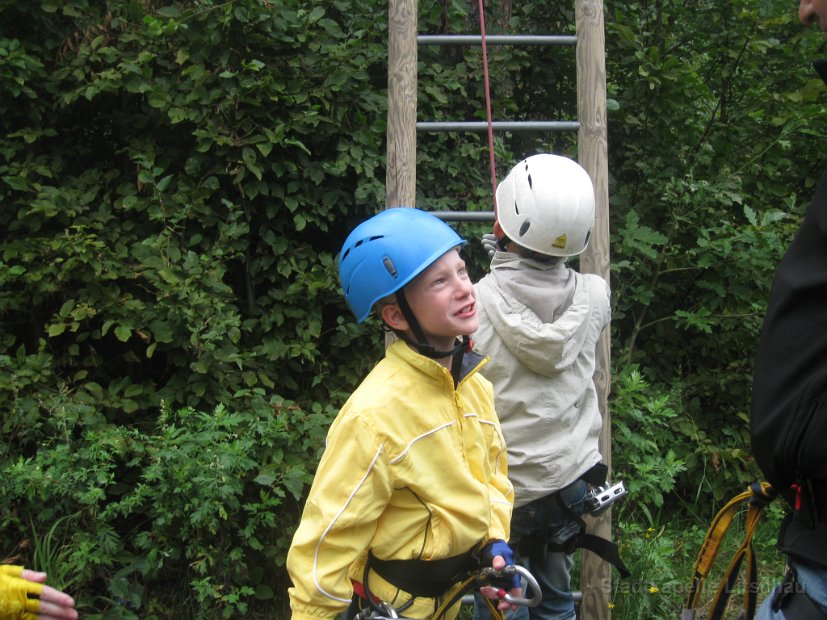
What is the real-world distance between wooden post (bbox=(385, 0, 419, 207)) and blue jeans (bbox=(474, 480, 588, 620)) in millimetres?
1499

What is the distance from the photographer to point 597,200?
12.8 feet

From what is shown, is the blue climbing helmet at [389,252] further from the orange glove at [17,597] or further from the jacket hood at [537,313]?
the orange glove at [17,597]

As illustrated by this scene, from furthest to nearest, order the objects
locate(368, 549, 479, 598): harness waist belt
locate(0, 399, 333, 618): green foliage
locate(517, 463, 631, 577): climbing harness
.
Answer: locate(0, 399, 333, 618): green foliage, locate(517, 463, 631, 577): climbing harness, locate(368, 549, 479, 598): harness waist belt

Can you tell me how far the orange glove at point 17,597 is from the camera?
6.98 feet

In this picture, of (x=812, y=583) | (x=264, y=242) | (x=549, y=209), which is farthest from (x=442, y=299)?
(x=264, y=242)

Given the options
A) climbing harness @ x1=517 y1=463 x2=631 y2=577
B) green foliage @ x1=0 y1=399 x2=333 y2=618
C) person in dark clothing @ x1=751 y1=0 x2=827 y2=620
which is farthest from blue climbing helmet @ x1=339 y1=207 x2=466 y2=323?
green foliage @ x1=0 y1=399 x2=333 y2=618

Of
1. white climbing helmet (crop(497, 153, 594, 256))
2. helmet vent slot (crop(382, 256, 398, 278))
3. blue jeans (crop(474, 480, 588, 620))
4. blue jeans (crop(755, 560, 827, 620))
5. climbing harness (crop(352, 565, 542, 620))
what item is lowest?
blue jeans (crop(474, 480, 588, 620))

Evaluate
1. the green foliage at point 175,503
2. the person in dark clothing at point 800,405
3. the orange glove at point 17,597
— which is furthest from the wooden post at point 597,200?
the orange glove at point 17,597

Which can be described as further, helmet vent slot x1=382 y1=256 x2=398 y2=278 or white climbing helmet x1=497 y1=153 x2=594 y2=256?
white climbing helmet x1=497 y1=153 x2=594 y2=256

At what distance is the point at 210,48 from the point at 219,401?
172 centimetres

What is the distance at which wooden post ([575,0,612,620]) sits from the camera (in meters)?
3.86

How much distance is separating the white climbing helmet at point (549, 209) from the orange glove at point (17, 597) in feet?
5.88

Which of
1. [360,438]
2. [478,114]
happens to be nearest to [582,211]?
[360,438]

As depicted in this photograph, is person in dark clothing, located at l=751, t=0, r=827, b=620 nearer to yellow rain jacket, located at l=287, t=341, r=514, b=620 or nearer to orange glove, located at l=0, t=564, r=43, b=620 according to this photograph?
yellow rain jacket, located at l=287, t=341, r=514, b=620
